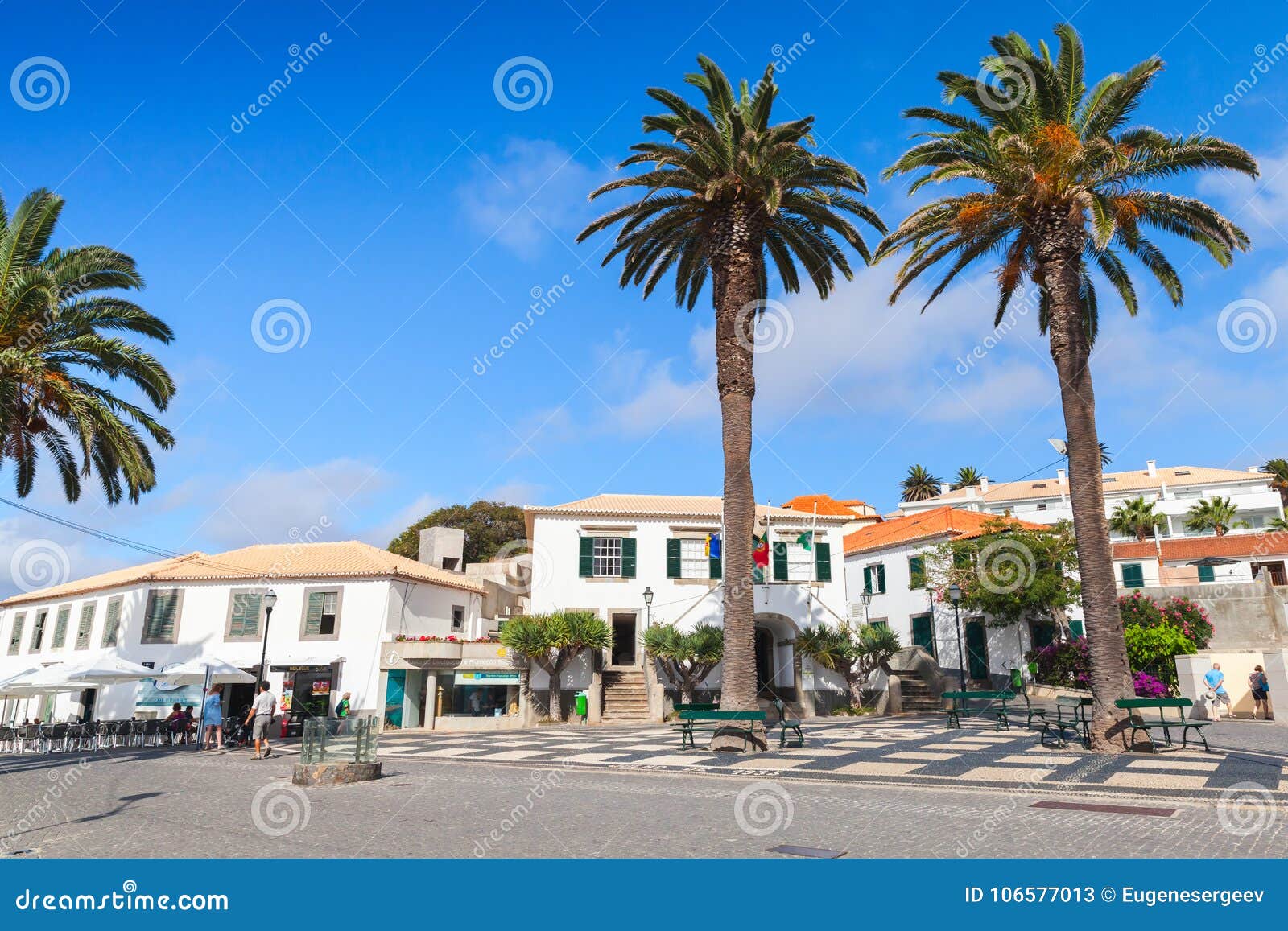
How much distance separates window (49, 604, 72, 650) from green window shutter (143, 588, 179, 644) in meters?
6.59

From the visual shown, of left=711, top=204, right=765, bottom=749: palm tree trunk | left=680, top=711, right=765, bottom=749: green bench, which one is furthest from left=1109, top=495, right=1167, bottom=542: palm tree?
left=680, top=711, right=765, bottom=749: green bench

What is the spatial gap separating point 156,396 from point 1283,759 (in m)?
23.7

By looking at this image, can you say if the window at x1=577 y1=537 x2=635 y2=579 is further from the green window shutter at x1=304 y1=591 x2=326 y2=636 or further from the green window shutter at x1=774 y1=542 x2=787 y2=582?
the green window shutter at x1=304 y1=591 x2=326 y2=636

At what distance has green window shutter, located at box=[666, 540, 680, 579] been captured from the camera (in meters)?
30.2

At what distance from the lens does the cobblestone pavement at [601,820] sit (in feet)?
23.4

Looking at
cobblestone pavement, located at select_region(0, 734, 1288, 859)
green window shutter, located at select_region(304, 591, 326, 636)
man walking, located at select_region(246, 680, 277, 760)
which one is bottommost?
cobblestone pavement, located at select_region(0, 734, 1288, 859)

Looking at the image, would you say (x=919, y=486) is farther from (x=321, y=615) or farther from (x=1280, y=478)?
(x=321, y=615)

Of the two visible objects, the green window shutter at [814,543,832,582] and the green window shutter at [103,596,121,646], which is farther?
the green window shutter at [103,596,121,646]

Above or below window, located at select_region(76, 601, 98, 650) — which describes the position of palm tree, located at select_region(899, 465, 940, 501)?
above

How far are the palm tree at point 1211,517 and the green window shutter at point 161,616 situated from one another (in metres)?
57.8

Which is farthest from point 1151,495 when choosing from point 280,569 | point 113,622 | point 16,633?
point 16,633

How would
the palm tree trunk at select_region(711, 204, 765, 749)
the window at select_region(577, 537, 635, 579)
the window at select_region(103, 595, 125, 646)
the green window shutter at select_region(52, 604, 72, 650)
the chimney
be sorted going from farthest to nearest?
the chimney < the green window shutter at select_region(52, 604, 72, 650) < the window at select_region(103, 595, 125, 646) < the window at select_region(577, 537, 635, 579) < the palm tree trunk at select_region(711, 204, 765, 749)

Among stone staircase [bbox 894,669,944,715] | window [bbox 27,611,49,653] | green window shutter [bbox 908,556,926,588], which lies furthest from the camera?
window [bbox 27,611,49,653]

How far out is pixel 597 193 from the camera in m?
18.5
